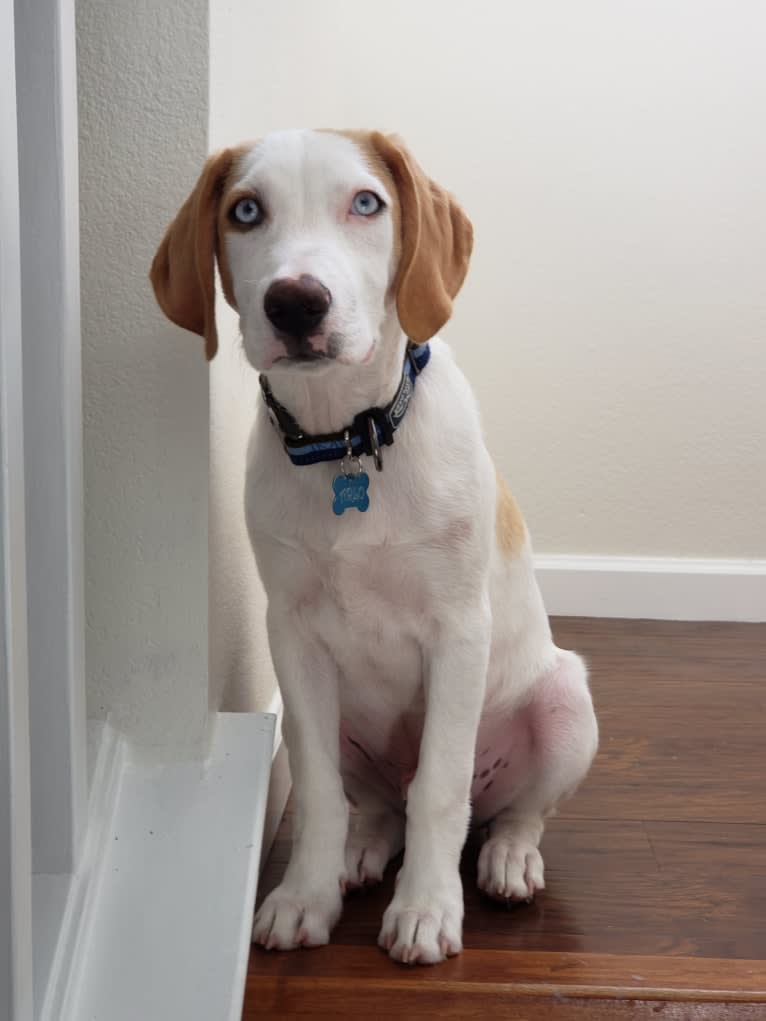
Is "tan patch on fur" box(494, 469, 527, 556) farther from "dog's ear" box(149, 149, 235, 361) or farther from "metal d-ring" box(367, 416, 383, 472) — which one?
"dog's ear" box(149, 149, 235, 361)

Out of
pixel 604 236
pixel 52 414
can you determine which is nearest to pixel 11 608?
pixel 52 414

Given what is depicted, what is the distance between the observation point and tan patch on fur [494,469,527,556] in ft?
4.99

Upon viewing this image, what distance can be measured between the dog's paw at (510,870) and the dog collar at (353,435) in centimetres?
55

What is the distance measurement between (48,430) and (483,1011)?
30.0 inches

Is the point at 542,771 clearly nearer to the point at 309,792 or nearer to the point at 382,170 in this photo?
the point at 309,792

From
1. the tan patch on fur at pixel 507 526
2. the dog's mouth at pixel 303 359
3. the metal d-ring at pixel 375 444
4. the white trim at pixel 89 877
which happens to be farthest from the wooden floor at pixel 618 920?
the dog's mouth at pixel 303 359

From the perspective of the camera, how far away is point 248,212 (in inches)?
47.1

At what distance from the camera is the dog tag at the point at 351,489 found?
4.28 ft

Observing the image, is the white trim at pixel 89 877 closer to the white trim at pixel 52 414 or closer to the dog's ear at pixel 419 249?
the white trim at pixel 52 414

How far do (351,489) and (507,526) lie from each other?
1.03ft

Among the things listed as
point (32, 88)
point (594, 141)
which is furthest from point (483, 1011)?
point (594, 141)

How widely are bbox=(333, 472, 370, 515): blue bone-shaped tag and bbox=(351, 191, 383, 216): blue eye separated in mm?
293

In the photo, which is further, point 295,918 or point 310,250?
point 295,918

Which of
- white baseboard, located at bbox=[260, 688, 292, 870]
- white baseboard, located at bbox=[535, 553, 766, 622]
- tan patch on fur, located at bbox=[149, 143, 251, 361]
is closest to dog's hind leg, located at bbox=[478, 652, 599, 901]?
white baseboard, located at bbox=[260, 688, 292, 870]
